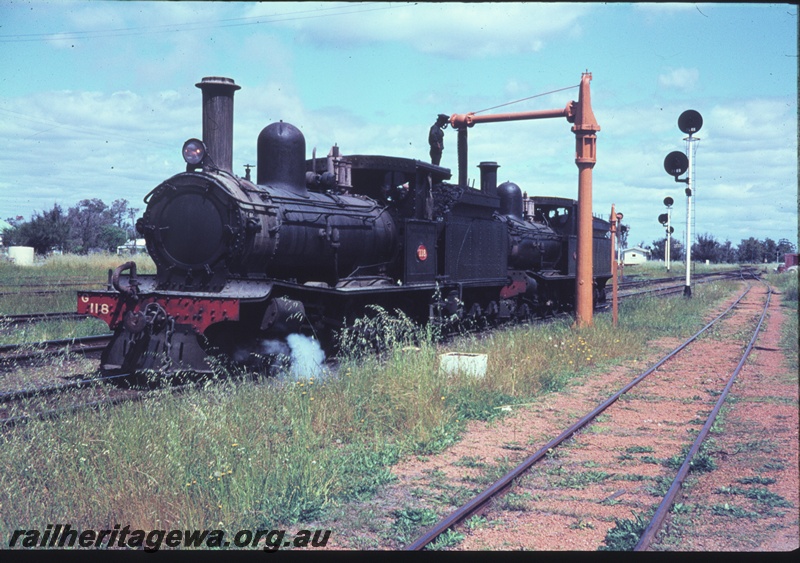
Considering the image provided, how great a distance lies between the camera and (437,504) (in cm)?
527

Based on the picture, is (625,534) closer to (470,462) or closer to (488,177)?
(470,462)

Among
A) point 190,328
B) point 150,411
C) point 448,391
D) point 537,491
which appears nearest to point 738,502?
point 537,491

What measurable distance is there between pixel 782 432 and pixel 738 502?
2.41 meters

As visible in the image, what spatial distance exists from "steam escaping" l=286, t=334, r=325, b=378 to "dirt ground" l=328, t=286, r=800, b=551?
8.57ft

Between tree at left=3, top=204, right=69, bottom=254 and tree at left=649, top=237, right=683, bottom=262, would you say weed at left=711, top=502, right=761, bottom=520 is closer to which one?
tree at left=3, top=204, right=69, bottom=254

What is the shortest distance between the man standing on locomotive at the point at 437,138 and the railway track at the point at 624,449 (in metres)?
6.94

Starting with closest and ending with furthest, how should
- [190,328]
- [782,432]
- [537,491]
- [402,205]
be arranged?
[537,491]
[782,432]
[190,328]
[402,205]

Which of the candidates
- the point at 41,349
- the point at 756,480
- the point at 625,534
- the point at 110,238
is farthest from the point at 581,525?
the point at 110,238

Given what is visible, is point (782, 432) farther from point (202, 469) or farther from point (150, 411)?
point (150, 411)

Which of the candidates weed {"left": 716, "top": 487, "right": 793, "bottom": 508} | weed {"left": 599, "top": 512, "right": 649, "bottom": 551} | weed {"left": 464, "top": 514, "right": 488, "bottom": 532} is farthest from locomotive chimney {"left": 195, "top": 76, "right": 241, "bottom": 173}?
weed {"left": 716, "top": 487, "right": 793, "bottom": 508}

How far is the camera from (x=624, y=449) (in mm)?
6738

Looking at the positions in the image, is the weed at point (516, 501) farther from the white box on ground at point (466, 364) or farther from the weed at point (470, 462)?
the white box on ground at point (466, 364)

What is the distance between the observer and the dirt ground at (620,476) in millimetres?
4691

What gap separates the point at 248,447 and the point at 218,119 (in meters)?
5.28
